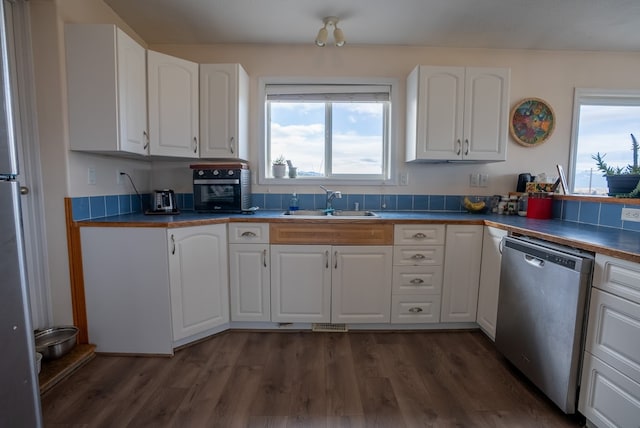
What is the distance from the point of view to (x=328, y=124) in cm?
271

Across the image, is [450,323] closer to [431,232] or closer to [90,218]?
[431,232]

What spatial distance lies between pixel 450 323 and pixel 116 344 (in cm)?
233

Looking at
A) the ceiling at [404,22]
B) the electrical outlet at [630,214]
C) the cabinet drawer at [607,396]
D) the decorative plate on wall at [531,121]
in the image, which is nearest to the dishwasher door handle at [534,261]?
the cabinet drawer at [607,396]

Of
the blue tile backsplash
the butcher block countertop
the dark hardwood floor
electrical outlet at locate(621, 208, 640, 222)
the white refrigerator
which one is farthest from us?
the blue tile backsplash

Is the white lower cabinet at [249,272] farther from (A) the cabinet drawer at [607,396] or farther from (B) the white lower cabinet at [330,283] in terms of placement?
(A) the cabinet drawer at [607,396]

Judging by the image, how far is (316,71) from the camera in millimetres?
2607

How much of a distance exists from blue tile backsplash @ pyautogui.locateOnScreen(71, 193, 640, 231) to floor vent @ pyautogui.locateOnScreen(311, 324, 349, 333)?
1022 millimetres

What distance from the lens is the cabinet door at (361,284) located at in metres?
2.12

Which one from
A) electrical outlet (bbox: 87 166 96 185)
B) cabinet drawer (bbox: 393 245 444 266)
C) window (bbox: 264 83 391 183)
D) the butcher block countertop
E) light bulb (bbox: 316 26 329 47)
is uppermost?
light bulb (bbox: 316 26 329 47)

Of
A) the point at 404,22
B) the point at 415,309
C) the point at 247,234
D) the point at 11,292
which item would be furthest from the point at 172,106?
the point at 415,309

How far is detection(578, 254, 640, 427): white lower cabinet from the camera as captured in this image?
1133 mm

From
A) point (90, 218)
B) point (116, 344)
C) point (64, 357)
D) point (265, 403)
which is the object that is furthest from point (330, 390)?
point (90, 218)

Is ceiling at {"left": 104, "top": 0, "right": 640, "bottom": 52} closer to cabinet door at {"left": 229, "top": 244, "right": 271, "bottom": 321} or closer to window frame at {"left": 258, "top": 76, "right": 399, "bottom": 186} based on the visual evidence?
window frame at {"left": 258, "top": 76, "right": 399, "bottom": 186}

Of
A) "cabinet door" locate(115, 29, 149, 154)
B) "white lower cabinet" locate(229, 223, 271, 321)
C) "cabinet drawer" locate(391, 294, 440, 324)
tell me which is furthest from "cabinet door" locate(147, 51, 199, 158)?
"cabinet drawer" locate(391, 294, 440, 324)
